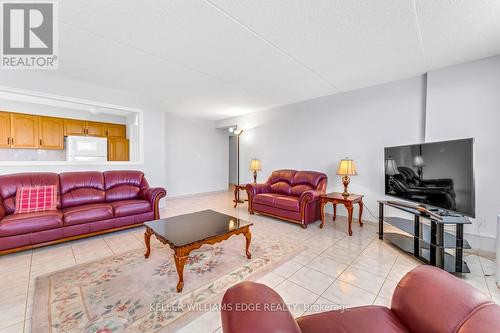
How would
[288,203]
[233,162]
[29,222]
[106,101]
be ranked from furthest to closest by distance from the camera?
[233,162], [106,101], [288,203], [29,222]

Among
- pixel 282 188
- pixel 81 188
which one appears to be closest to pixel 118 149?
pixel 81 188

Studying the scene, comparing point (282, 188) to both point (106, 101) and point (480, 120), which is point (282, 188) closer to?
point (480, 120)

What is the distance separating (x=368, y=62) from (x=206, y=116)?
4605 mm

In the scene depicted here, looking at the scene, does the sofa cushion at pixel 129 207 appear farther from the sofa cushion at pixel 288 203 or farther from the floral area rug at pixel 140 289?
the sofa cushion at pixel 288 203

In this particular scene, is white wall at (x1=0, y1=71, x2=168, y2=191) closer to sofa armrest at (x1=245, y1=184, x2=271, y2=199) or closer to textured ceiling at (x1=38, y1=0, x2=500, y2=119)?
textured ceiling at (x1=38, y1=0, x2=500, y2=119)

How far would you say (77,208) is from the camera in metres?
2.94

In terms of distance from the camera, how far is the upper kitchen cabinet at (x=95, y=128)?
508 cm

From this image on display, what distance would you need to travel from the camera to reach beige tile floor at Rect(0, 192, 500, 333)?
1632 millimetres

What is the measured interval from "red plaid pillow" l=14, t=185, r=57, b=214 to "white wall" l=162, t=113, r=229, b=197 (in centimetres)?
281

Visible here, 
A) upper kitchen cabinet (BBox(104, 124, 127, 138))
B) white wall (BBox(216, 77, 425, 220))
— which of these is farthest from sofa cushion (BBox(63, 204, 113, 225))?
white wall (BBox(216, 77, 425, 220))

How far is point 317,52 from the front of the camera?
258 centimetres

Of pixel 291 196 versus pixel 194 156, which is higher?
pixel 194 156

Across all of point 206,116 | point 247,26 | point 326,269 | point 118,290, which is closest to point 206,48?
point 247,26

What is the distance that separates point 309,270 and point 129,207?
2.81 metres
